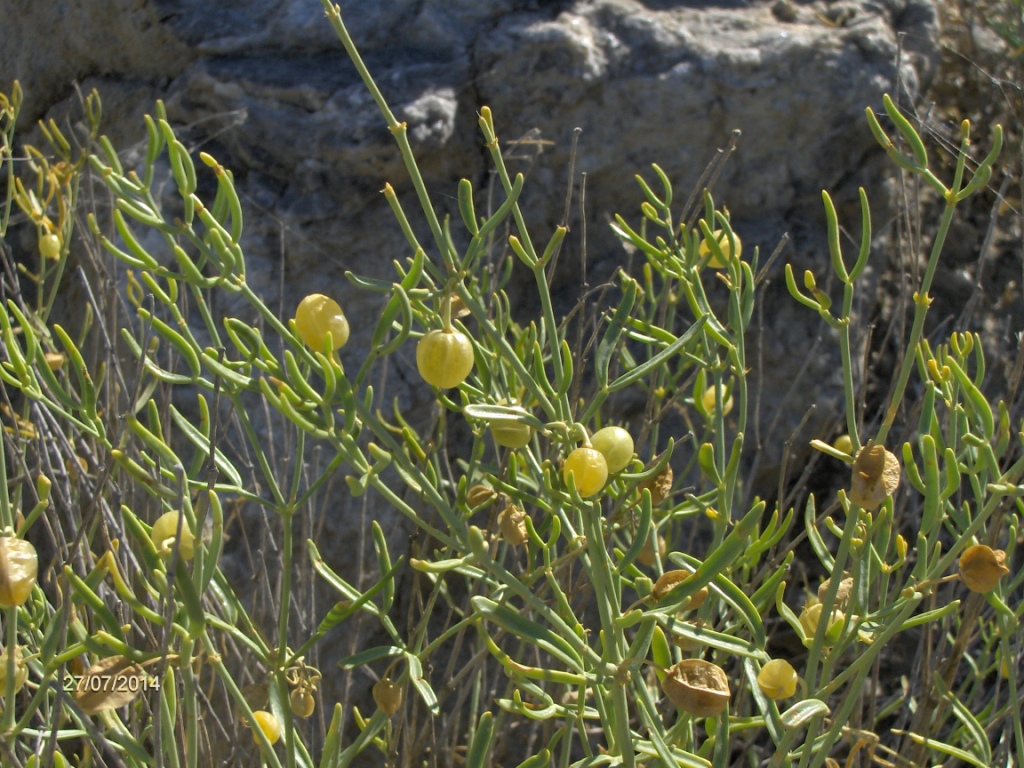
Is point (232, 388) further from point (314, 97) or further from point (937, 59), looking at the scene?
point (937, 59)

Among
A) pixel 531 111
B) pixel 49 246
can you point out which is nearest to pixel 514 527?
pixel 49 246

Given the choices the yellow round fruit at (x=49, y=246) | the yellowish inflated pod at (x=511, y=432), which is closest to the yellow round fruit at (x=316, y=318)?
the yellowish inflated pod at (x=511, y=432)

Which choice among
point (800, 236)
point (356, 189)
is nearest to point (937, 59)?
point (800, 236)

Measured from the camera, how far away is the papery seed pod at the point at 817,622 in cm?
65

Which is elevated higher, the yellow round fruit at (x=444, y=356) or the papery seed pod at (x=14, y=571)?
the yellow round fruit at (x=444, y=356)

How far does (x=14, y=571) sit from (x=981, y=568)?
54 cm

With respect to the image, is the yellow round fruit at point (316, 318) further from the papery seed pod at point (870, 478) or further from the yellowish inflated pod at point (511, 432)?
the papery seed pod at point (870, 478)

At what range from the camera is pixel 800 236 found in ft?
4.93

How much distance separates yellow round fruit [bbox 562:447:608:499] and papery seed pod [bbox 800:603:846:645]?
0.21m

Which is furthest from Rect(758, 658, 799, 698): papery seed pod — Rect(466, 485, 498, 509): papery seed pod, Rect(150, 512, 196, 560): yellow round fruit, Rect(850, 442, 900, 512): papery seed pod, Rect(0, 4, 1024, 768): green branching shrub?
Rect(150, 512, 196, 560): yellow round fruit

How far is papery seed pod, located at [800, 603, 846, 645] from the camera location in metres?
0.65

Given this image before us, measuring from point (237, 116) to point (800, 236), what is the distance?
0.87 m

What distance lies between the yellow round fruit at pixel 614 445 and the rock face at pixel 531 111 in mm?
834

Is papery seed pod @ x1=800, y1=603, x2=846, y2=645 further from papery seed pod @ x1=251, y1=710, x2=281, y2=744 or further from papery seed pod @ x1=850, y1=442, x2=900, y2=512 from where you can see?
papery seed pod @ x1=251, y1=710, x2=281, y2=744
